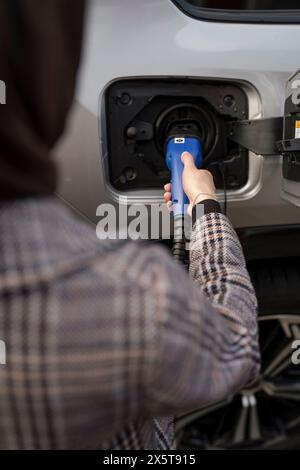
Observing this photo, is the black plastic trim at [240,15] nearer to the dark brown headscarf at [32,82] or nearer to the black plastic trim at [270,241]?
the black plastic trim at [270,241]

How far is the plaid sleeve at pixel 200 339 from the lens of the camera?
0.52 m

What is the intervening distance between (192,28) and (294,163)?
461 mm

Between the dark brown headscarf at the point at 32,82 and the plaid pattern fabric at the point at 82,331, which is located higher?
the dark brown headscarf at the point at 32,82

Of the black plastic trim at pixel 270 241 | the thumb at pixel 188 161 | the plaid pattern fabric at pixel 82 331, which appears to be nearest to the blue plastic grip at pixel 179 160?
the thumb at pixel 188 161

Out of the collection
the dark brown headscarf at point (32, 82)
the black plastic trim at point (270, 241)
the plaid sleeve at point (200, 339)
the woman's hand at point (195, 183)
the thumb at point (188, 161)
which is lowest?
the black plastic trim at point (270, 241)

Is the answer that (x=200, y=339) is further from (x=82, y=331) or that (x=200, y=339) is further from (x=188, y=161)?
(x=188, y=161)

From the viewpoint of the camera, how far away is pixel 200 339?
0.56 metres

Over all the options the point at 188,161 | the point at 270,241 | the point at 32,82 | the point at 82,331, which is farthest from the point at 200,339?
the point at 270,241

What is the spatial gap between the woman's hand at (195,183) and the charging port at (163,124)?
190 mm

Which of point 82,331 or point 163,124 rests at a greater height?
point 163,124

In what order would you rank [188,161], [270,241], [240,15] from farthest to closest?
[270,241] < [240,15] < [188,161]

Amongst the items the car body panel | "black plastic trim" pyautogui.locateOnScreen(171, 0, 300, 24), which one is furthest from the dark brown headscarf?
"black plastic trim" pyautogui.locateOnScreen(171, 0, 300, 24)

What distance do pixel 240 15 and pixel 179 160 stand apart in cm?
46

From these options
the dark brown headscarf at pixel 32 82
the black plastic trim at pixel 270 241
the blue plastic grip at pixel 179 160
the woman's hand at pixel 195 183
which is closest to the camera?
the dark brown headscarf at pixel 32 82
